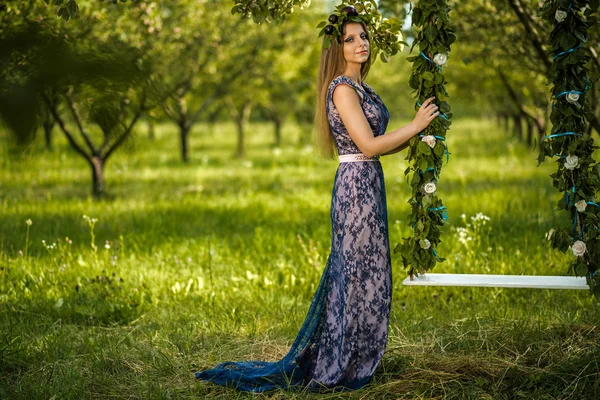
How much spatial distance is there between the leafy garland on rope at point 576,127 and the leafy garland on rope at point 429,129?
1.63 ft

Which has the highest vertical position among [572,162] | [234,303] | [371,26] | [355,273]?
[371,26]

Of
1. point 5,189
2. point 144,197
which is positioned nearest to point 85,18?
point 144,197

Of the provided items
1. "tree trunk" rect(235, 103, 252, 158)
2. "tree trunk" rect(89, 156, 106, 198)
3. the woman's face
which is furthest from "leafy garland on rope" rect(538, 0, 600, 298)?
"tree trunk" rect(235, 103, 252, 158)

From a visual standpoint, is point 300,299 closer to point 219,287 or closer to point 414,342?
point 219,287

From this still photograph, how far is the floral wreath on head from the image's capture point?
3594mm

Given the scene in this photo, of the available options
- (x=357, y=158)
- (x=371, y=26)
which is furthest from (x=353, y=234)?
(x=371, y=26)

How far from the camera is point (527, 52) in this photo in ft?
26.9

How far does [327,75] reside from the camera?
3.71m

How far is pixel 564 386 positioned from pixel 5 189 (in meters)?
→ 10.8

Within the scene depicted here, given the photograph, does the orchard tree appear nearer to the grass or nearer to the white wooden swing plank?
the grass

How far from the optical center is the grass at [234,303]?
3.75 m

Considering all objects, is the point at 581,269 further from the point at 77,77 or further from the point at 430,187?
the point at 77,77

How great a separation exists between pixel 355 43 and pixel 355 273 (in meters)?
1.26

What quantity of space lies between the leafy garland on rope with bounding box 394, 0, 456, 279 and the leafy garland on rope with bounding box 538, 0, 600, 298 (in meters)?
0.50
